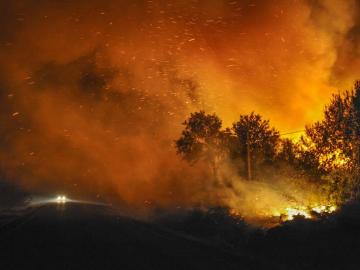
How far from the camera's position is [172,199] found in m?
65.8

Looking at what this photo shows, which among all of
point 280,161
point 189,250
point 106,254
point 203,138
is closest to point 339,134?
point 280,161

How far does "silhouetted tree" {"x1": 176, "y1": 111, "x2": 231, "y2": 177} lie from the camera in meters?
55.8

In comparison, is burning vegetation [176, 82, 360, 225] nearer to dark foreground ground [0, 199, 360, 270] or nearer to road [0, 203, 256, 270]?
dark foreground ground [0, 199, 360, 270]

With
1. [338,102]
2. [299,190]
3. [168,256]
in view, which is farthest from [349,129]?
[168,256]

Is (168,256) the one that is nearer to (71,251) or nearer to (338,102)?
(71,251)

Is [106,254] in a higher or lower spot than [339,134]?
lower

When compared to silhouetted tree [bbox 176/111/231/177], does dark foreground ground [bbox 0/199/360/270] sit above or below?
below

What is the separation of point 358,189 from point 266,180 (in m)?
13.3

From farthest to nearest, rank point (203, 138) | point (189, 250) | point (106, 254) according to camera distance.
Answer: point (203, 138) < point (189, 250) < point (106, 254)

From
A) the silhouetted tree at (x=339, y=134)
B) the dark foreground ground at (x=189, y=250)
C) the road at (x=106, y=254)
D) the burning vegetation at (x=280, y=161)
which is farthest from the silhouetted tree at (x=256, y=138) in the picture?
the road at (x=106, y=254)

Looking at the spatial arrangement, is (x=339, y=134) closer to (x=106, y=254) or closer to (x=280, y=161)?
(x=280, y=161)

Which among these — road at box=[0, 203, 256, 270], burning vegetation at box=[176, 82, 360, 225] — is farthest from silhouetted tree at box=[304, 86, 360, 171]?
road at box=[0, 203, 256, 270]

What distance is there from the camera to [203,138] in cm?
5772

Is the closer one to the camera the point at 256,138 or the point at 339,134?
the point at 339,134
